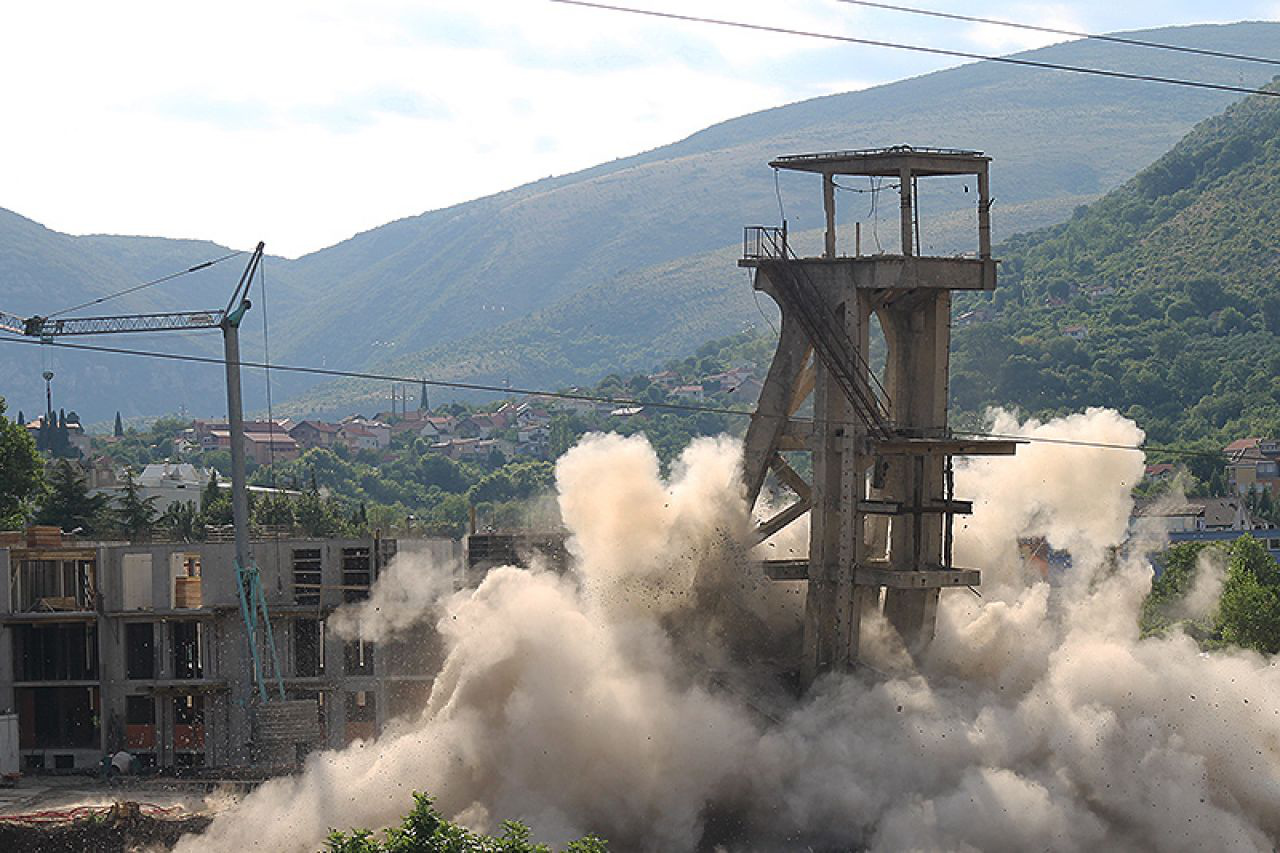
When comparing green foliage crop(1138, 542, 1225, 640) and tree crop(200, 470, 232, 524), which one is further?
tree crop(200, 470, 232, 524)

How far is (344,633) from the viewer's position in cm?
7325

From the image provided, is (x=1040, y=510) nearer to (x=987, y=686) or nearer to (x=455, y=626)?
(x=987, y=686)

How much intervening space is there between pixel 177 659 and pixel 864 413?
34.8 meters

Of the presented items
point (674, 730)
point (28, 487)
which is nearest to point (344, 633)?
point (674, 730)

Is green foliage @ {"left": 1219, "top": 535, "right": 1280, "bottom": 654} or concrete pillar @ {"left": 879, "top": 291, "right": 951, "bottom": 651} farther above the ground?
concrete pillar @ {"left": 879, "top": 291, "right": 951, "bottom": 651}

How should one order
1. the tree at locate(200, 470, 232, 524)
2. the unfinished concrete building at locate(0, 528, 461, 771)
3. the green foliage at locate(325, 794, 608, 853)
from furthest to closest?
the tree at locate(200, 470, 232, 524), the unfinished concrete building at locate(0, 528, 461, 771), the green foliage at locate(325, 794, 608, 853)

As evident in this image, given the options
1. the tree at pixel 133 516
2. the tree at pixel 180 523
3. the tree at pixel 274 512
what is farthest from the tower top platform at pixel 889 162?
the tree at pixel 180 523

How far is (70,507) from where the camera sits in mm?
115062

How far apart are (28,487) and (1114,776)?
82.3 metres

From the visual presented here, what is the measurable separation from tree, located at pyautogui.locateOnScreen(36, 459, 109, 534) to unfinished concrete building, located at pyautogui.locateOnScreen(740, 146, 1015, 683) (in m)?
70.1

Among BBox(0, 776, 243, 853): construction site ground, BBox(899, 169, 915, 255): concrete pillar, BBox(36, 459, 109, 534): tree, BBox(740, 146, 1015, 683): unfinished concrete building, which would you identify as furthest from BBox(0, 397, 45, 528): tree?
BBox(899, 169, 915, 255): concrete pillar

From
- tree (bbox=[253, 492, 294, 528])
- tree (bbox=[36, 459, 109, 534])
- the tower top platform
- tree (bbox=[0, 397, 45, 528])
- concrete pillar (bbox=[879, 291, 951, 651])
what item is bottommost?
tree (bbox=[253, 492, 294, 528])

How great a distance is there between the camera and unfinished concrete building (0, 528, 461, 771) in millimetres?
72875

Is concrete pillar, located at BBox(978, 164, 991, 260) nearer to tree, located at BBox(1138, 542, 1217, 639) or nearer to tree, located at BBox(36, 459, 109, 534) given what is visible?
tree, located at BBox(1138, 542, 1217, 639)
